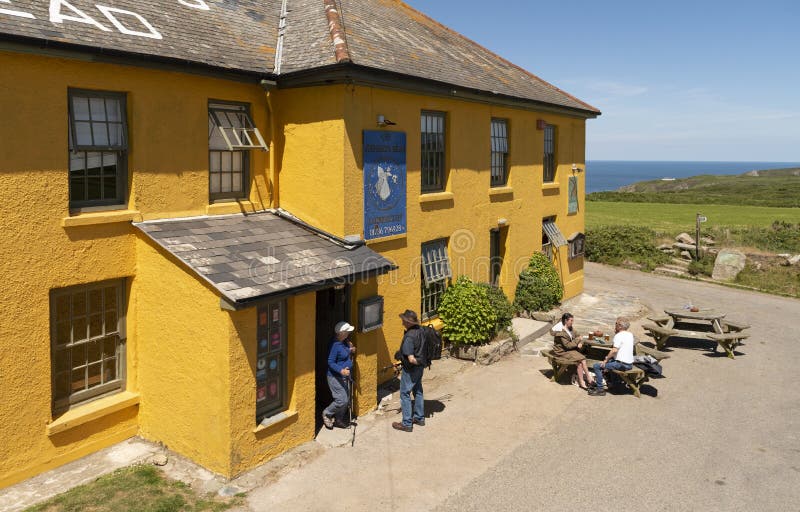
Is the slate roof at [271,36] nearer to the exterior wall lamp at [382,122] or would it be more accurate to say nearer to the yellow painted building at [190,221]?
the yellow painted building at [190,221]

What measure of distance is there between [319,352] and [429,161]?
5044mm

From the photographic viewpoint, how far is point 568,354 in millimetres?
12617

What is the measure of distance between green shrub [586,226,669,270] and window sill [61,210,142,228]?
23.8 m

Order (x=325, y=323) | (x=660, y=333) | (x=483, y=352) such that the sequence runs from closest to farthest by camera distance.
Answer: (x=325, y=323), (x=483, y=352), (x=660, y=333)

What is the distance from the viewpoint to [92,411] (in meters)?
9.25

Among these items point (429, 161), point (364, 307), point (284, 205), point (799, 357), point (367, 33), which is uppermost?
point (367, 33)

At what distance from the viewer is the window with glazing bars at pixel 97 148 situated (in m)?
9.08

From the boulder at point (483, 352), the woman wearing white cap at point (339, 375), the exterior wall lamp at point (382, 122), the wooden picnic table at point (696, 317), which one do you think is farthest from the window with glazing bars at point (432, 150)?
the wooden picnic table at point (696, 317)

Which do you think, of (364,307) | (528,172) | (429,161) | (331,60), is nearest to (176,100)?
(331,60)

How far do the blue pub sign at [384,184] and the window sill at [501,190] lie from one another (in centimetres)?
414

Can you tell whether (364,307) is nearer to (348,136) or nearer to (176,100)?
(348,136)

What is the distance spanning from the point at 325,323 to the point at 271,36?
597cm

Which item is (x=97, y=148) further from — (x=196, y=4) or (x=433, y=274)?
(x=433, y=274)

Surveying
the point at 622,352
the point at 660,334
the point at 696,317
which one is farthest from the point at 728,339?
the point at 622,352
